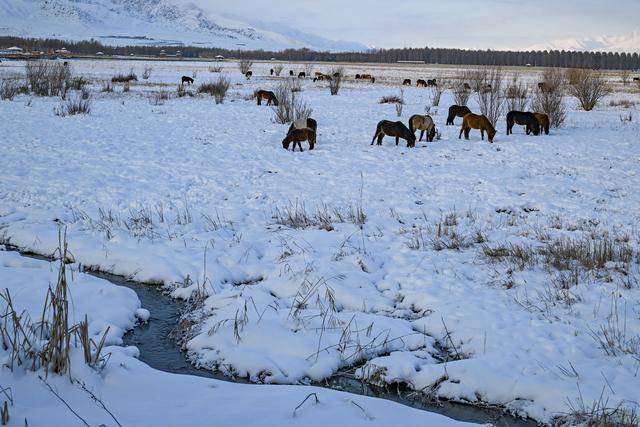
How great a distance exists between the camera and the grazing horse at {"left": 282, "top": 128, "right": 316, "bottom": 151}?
1345 cm

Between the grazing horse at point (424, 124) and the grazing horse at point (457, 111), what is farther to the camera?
the grazing horse at point (457, 111)

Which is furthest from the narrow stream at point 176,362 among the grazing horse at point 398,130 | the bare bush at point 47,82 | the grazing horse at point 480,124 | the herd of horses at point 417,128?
the bare bush at point 47,82

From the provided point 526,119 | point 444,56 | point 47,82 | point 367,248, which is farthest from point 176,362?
point 444,56

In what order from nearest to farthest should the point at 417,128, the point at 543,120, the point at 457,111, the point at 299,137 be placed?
the point at 299,137, the point at 417,128, the point at 543,120, the point at 457,111

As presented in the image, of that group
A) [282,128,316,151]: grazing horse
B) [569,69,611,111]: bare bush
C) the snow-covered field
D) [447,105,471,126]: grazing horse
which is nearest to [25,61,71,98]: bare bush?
the snow-covered field

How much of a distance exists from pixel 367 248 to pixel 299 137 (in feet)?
22.0

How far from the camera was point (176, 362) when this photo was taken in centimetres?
474

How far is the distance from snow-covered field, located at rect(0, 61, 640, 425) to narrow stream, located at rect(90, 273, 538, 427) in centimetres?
10

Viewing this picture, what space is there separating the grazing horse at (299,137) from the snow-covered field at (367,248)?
1.40 ft

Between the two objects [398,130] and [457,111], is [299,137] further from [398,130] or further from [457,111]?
[457,111]

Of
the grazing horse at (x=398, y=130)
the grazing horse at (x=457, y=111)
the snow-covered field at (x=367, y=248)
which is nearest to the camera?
the snow-covered field at (x=367, y=248)

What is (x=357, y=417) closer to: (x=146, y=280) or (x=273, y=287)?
(x=273, y=287)

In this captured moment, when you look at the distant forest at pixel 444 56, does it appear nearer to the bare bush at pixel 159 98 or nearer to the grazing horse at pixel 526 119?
the bare bush at pixel 159 98

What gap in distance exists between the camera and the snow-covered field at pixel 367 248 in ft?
15.0
